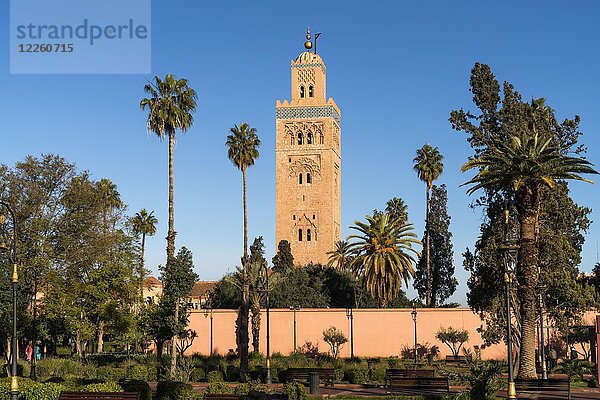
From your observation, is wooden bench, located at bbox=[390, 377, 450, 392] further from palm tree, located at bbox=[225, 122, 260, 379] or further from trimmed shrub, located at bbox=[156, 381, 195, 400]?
palm tree, located at bbox=[225, 122, 260, 379]

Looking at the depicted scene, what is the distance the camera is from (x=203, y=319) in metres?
53.9

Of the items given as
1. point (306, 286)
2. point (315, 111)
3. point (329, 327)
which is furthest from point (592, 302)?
point (315, 111)

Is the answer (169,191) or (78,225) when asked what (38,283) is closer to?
(78,225)

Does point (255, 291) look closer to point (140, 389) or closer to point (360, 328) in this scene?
point (360, 328)

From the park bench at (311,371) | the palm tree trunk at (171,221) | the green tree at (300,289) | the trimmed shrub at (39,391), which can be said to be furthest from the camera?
the green tree at (300,289)

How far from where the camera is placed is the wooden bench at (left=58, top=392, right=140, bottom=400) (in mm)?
19344

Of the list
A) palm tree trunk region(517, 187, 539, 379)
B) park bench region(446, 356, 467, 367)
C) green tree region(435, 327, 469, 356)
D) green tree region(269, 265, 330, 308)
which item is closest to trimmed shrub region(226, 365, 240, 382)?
palm tree trunk region(517, 187, 539, 379)

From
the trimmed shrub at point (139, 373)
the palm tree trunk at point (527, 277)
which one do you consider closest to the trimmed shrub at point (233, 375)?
the trimmed shrub at point (139, 373)

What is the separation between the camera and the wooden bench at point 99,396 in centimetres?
1934

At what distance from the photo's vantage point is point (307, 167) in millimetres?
88812

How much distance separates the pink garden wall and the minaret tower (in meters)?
32.7

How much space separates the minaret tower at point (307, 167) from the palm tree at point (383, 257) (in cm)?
2613

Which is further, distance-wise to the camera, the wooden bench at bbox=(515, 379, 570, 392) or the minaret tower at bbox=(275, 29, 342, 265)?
the minaret tower at bbox=(275, 29, 342, 265)

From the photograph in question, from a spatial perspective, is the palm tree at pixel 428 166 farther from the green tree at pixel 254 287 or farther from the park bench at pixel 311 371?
the park bench at pixel 311 371
